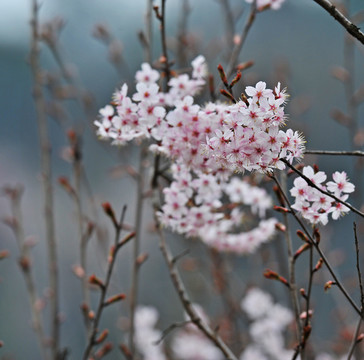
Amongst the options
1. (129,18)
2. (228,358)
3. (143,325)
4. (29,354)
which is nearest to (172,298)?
(143,325)

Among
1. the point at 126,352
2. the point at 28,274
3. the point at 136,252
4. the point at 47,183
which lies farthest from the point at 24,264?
the point at 126,352

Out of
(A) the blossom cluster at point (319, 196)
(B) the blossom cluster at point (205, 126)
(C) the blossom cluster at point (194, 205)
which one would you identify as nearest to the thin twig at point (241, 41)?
(B) the blossom cluster at point (205, 126)

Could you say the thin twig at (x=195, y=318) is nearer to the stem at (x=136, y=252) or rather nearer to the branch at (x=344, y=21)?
the stem at (x=136, y=252)

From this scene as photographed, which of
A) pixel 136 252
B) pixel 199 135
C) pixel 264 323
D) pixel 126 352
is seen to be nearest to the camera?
pixel 199 135

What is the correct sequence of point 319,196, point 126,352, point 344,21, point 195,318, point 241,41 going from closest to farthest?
point 344,21, point 319,196, point 195,318, point 126,352, point 241,41

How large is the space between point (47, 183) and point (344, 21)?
5.83ft

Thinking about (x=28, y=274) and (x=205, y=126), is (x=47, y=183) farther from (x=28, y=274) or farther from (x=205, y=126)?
(x=205, y=126)

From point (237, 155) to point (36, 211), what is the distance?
6.00 meters

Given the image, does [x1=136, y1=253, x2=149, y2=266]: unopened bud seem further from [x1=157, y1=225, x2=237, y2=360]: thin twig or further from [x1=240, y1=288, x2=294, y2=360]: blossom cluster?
[x1=240, y1=288, x2=294, y2=360]: blossom cluster

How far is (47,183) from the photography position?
8.21 feet

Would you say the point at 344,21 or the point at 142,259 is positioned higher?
the point at 344,21

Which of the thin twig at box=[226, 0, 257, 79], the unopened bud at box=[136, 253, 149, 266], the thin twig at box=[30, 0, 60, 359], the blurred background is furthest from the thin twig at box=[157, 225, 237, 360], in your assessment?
the blurred background

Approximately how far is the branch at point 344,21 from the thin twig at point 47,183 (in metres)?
1.72

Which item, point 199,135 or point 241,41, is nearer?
point 199,135
